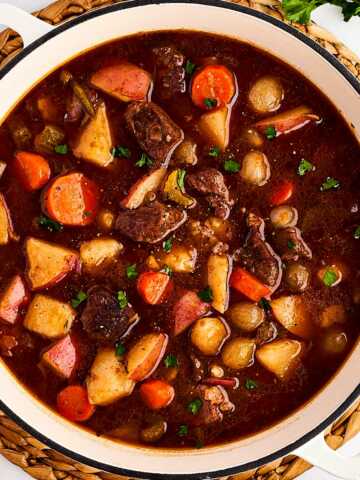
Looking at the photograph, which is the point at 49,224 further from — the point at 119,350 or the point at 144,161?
the point at 119,350

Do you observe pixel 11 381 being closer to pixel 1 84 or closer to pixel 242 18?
pixel 1 84

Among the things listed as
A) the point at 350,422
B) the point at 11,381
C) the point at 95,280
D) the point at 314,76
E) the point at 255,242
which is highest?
the point at 314,76

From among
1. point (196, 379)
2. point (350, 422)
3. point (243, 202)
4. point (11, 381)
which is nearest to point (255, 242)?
point (243, 202)

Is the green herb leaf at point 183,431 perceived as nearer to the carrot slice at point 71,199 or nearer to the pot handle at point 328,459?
the pot handle at point 328,459

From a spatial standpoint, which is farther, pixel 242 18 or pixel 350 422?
pixel 350 422

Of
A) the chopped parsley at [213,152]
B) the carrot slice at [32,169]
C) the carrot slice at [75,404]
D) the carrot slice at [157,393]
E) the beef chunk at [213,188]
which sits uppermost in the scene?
the chopped parsley at [213,152]

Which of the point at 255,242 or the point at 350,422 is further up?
the point at 255,242

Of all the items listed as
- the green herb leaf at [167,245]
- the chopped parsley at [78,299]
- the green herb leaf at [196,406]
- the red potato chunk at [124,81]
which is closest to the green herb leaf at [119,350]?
the chopped parsley at [78,299]

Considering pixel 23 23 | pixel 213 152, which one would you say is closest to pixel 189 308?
pixel 213 152
